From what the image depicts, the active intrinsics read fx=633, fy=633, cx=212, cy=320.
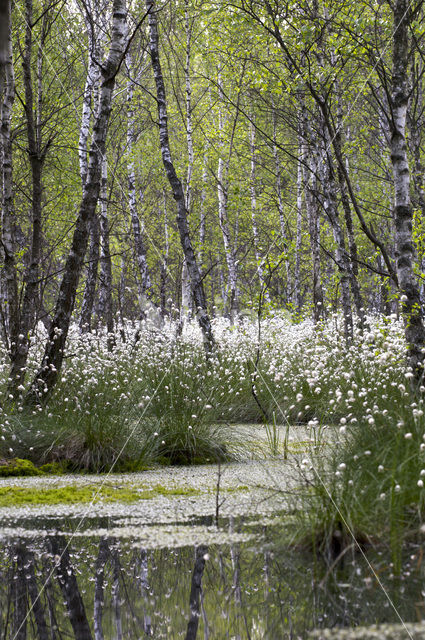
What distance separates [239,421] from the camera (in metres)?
A: 7.48

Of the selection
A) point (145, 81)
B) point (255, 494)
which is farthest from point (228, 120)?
point (255, 494)

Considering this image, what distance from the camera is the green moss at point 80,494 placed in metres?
3.75

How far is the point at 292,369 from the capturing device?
8328 millimetres

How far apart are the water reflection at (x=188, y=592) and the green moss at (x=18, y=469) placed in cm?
195

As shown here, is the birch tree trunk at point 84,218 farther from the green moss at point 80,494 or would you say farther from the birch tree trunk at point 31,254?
the green moss at point 80,494

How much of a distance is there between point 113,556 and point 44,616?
65 centimetres

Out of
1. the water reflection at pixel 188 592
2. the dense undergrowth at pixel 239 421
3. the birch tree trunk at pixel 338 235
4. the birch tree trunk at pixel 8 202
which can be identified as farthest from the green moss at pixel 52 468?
the birch tree trunk at pixel 338 235

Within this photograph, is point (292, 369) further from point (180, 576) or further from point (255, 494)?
point (180, 576)

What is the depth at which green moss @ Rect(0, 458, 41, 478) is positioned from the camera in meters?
4.71

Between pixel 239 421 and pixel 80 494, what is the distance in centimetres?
376

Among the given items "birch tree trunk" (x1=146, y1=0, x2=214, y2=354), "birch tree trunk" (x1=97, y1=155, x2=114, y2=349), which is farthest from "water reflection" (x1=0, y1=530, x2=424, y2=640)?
"birch tree trunk" (x1=97, y1=155, x2=114, y2=349)

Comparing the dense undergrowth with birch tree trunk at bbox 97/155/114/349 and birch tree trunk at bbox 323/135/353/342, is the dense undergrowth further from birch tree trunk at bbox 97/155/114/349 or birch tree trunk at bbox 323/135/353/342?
birch tree trunk at bbox 97/155/114/349

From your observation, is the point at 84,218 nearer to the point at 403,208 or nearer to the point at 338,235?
the point at 403,208

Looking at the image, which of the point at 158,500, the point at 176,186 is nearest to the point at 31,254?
the point at 176,186
